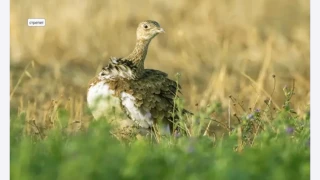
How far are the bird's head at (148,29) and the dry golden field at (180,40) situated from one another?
227 cm

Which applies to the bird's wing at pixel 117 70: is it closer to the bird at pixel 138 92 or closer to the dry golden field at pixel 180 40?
the bird at pixel 138 92

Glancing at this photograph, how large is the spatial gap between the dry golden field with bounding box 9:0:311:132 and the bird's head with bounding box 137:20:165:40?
2272mm

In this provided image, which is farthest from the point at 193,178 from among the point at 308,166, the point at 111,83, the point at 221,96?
the point at 221,96

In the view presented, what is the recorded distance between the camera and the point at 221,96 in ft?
37.9

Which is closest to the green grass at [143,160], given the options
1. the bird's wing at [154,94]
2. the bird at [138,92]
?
the bird at [138,92]

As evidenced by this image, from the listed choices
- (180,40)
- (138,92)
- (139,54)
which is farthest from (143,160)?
(180,40)

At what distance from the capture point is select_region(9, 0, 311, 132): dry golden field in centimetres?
1274

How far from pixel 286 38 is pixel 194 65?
106cm

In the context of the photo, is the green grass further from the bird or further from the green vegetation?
the green vegetation

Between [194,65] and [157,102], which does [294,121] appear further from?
[194,65]

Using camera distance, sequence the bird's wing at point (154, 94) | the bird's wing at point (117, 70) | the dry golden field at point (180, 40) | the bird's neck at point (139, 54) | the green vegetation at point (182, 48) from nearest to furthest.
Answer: the bird's wing at point (154, 94) < the bird's wing at point (117, 70) < the bird's neck at point (139, 54) < the green vegetation at point (182, 48) < the dry golden field at point (180, 40)

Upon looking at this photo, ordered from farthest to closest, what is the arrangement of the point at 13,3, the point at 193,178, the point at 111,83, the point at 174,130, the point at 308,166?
the point at 13,3
the point at 111,83
the point at 174,130
the point at 308,166
the point at 193,178

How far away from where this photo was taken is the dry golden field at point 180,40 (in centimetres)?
1274

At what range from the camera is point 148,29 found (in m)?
10.2
